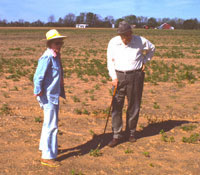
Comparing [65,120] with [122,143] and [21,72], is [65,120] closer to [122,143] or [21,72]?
[122,143]

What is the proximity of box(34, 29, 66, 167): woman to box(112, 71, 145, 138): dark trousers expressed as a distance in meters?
1.15

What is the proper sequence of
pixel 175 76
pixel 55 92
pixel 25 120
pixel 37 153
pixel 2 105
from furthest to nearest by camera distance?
pixel 175 76, pixel 2 105, pixel 25 120, pixel 37 153, pixel 55 92

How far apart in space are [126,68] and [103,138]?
5.08 feet

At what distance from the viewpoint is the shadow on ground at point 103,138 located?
16.4 ft

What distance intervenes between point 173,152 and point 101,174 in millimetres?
1487

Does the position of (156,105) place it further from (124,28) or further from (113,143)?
(124,28)

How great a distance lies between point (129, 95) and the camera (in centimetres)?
513

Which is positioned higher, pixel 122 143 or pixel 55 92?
pixel 55 92

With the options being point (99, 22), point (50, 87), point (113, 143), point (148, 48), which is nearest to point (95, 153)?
point (113, 143)

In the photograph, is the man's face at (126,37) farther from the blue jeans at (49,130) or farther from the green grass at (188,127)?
the green grass at (188,127)

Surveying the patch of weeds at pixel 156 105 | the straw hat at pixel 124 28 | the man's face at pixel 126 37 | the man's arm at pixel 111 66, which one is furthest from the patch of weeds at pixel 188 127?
the straw hat at pixel 124 28

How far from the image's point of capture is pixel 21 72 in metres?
13.0

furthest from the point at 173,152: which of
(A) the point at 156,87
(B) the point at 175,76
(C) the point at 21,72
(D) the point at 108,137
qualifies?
(C) the point at 21,72

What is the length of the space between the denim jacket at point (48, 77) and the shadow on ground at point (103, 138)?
115cm
